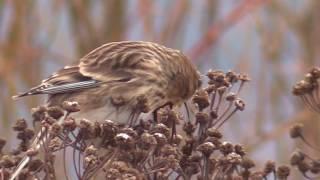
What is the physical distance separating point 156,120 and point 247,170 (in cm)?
63

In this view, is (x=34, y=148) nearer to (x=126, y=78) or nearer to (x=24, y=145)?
(x=24, y=145)

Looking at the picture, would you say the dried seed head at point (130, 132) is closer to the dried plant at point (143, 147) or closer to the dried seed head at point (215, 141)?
the dried plant at point (143, 147)

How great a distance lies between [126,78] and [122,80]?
1.9 inches

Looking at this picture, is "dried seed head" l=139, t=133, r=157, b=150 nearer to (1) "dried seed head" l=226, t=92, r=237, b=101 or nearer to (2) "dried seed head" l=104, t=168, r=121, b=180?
(2) "dried seed head" l=104, t=168, r=121, b=180

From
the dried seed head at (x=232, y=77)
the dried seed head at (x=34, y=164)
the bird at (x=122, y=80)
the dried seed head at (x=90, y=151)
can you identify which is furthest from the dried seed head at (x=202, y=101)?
the bird at (x=122, y=80)

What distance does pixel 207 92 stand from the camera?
412cm

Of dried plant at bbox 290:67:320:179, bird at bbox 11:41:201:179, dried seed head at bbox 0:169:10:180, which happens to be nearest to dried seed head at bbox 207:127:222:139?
dried plant at bbox 290:67:320:179

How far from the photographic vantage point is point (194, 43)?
22.0ft

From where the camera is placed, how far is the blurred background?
6465 millimetres

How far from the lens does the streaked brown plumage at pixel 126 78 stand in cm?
500

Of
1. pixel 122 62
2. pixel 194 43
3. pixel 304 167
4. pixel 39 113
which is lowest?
pixel 194 43

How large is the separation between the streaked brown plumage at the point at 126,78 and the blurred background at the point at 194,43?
106 cm

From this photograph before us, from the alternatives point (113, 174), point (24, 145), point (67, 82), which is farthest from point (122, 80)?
point (113, 174)

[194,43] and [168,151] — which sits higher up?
[168,151]
